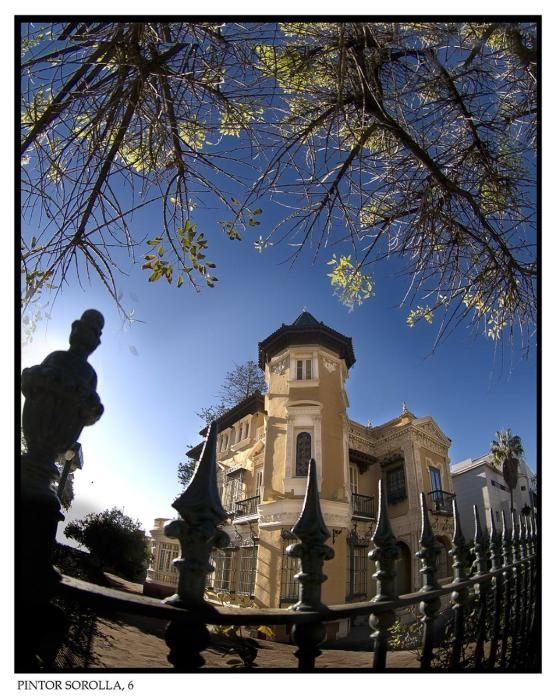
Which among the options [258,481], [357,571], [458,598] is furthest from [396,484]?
[458,598]

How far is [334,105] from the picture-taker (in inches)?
79.0

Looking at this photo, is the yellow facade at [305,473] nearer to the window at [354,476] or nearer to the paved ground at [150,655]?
the window at [354,476]

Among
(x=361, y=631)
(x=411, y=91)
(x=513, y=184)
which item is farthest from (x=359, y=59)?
(x=361, y=631)

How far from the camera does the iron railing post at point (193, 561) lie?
28.9 inches

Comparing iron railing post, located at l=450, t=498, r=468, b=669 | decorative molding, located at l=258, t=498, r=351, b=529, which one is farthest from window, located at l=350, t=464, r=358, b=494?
iron railing post, located at l=450, t=498, r=468, b=669

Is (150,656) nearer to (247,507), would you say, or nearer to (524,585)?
(524,585)

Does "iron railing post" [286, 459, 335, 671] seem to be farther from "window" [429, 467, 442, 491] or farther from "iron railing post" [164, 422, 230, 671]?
"window" [429, 467, 442, 491]

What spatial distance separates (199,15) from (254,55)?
1.63 feet

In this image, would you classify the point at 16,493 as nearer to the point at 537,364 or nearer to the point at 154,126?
the point at 537,364

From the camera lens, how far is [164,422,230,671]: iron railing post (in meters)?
0.73

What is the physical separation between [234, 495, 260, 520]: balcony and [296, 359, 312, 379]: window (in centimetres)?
398

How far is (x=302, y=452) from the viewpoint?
10930mm

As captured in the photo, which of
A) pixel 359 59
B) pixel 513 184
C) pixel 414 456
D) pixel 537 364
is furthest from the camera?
pixel 414 456

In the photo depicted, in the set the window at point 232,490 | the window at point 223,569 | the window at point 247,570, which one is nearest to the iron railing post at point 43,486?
the window at point 247,570
